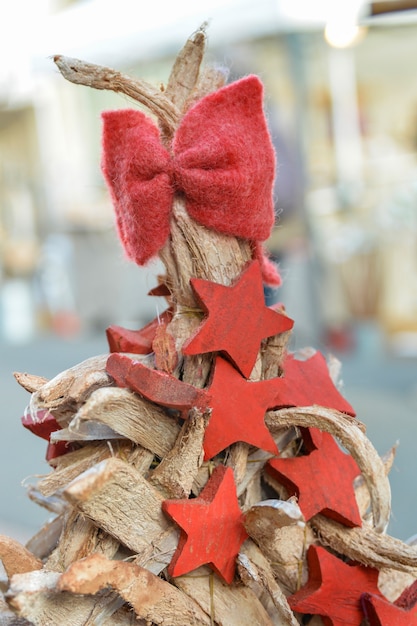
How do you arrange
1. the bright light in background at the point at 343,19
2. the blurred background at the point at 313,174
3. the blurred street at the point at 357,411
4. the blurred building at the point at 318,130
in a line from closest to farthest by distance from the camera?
the bright light in background at the point at 343,19 → the blurred street at the point at 357,411 → the blurred background at the point at 313,174 → the blurred building at the point at 318,130

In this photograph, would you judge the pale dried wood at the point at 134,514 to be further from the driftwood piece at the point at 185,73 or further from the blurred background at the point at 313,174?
the blurred background at the point at 313,174

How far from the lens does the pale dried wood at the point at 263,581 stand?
50 centimetres

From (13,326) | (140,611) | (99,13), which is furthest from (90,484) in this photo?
(13,326)

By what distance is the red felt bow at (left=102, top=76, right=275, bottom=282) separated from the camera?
20.4 inches

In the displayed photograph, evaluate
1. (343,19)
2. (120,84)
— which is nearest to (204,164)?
(120,84)

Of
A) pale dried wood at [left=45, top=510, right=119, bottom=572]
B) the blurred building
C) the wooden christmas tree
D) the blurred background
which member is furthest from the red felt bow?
the blurred building

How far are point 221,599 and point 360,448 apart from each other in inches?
5.7

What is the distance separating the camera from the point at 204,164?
52 centimetres

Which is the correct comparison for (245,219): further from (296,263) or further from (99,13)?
(99,13)

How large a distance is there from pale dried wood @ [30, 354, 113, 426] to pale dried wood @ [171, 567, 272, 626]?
143 mm

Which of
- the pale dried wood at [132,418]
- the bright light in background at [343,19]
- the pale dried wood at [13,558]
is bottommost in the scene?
the pale dried wood at [13,558]

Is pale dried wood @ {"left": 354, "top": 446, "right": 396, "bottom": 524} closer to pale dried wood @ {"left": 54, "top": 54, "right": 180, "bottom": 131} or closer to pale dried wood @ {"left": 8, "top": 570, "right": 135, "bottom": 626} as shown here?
pale dried wood @ {"left": 8, "top": 570, "right": 135, "bottom": 626}

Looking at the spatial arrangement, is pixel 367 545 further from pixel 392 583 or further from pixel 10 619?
pixel 10 619

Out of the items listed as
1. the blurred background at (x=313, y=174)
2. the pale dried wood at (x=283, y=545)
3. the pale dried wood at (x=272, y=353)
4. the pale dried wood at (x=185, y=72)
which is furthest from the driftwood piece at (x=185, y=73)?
the blurred background at (x=313, y=174)
